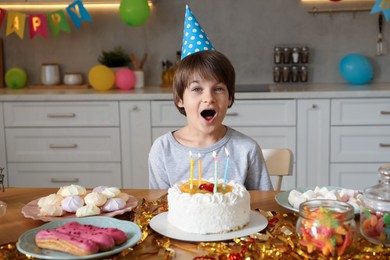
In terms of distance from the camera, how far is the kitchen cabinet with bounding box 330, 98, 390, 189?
3.06 meters

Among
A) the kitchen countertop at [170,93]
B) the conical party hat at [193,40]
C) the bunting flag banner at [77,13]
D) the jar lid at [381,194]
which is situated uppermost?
the bunting flag banner at [77,13]

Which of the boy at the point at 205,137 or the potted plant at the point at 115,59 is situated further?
the potted plant at the point at 115,59

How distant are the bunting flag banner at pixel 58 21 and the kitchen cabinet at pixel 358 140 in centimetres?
172

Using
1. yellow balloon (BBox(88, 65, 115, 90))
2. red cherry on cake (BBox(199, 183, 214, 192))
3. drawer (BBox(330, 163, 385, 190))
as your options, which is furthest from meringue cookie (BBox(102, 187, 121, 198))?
yellow balloon (BBox(88, 65, 115, 90))

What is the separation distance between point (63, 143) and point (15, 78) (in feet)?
2.32

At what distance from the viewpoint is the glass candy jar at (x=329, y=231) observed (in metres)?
1.03

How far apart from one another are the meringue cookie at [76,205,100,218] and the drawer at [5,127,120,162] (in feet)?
6.33

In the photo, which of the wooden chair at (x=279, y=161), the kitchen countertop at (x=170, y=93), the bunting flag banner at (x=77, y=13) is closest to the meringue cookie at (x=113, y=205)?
the wooden chair at (x=279, y=161)

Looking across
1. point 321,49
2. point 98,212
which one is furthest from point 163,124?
point 98,212

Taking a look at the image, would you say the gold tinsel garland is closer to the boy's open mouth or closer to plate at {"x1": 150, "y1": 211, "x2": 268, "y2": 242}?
plate at {"x1": 150, "y1": 211, "x2": 268, "y2": 242}

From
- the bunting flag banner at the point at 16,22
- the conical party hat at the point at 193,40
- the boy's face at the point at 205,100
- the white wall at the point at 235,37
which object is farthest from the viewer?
the white wall at the point at 235,37

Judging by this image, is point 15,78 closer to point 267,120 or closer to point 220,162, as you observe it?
point 267,120

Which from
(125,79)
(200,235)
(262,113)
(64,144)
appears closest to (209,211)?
(200,235)

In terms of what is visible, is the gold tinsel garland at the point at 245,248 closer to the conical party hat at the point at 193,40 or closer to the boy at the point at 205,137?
the boy at the point at 205,137
